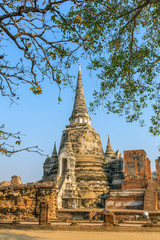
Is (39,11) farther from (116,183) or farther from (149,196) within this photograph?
(116,183)

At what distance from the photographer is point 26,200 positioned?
13453mm

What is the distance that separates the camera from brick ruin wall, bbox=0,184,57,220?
13078mm

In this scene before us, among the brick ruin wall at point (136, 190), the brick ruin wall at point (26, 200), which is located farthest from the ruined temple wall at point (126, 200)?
the brick ruin wall at point (26, 200)

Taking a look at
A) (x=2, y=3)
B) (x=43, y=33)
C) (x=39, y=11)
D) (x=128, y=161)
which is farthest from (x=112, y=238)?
(x=128, y=161)

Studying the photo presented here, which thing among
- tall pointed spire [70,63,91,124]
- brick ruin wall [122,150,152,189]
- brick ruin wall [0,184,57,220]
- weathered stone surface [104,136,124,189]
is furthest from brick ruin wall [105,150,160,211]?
tall pointed spire [70,63,91,124]

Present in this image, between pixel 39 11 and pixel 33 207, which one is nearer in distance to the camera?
pixel 39 11

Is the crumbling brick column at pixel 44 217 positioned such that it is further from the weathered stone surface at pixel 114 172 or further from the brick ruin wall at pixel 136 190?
the weathered stone surface at pixel 114 172

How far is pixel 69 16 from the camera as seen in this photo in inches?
313

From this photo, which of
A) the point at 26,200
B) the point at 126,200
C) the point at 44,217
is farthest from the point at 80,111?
the point at 44,217

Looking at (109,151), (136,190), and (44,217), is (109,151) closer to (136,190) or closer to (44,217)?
(136,190)

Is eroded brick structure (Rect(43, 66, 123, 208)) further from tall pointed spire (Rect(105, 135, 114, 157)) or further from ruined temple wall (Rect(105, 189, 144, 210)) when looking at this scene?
ruined temple wall (Rect(105, 189, 144, 210))

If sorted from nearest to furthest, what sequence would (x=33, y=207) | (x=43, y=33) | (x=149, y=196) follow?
1. (x=43, y=33)
2. (x=33, y=207)
3. (x=149, y=196)

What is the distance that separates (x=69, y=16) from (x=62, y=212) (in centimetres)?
1236

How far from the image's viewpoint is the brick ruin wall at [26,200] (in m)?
13.1
